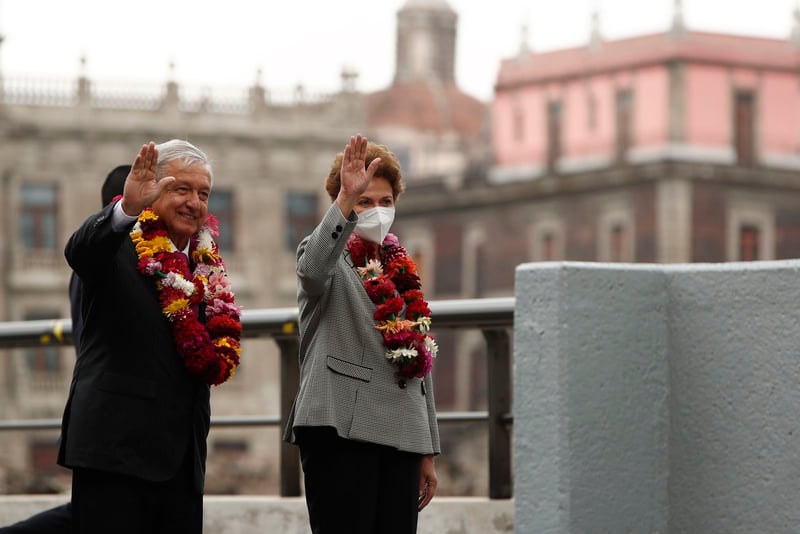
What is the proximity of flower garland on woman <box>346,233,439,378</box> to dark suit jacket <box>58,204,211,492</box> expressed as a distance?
0.54 m

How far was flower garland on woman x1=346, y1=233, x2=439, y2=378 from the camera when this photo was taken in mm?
4715

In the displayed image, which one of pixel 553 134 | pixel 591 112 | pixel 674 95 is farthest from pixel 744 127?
pixel 553 134

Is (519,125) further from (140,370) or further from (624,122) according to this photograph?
(140,370)

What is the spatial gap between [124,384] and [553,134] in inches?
2005

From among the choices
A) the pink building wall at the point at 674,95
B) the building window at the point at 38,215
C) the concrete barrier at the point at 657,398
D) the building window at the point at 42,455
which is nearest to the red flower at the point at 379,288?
the concrete barrier at the point at 657,398

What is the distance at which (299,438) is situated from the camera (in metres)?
4.67

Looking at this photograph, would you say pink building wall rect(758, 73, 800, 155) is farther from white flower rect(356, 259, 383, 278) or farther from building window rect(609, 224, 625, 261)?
white flower rect(356, 259, 383, 278)

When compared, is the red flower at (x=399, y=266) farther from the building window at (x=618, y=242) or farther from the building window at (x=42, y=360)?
the building window at (x=618, y=242)

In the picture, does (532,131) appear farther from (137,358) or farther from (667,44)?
(137,358)

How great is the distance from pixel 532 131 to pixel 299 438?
51.4 metres

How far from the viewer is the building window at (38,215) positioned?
48.2 meters

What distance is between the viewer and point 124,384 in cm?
446

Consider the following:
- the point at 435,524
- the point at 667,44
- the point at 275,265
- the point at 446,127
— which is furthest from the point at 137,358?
the point at 446,127

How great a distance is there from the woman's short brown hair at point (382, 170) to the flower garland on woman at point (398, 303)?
0.16 metres
